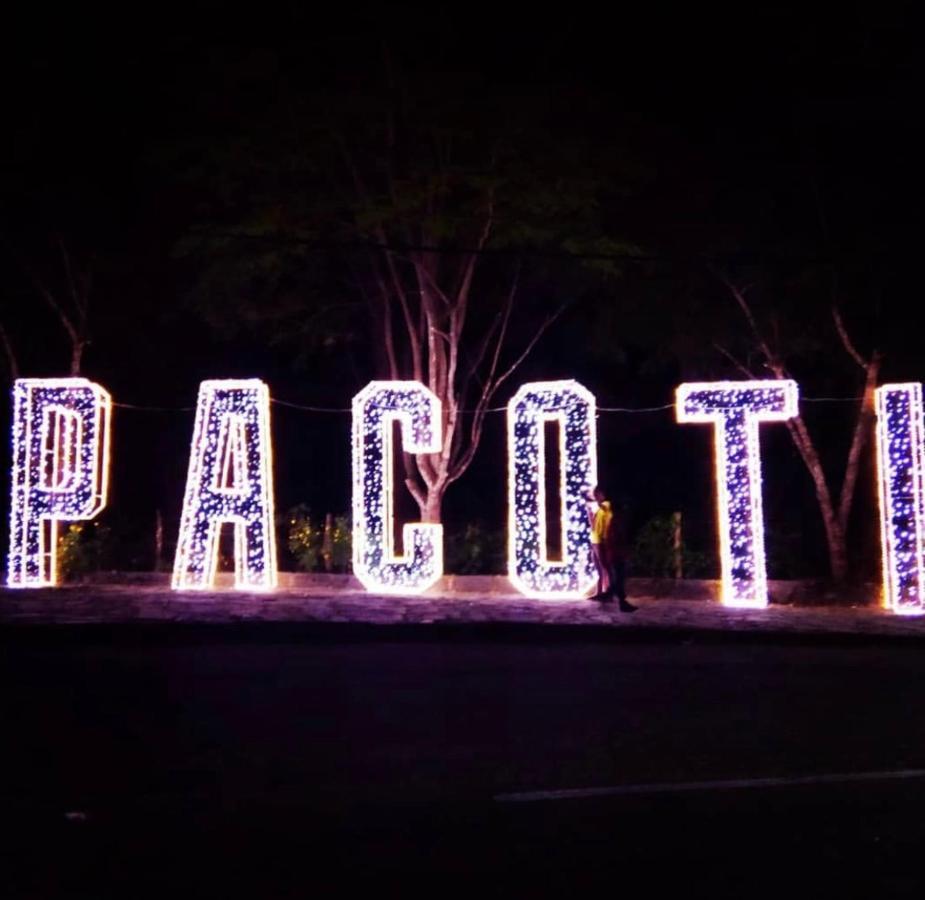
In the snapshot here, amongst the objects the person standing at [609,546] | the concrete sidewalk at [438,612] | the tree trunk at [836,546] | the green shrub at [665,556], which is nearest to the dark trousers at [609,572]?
the person standing at [609,546]

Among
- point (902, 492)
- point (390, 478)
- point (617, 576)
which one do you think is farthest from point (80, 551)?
point (902, 492)

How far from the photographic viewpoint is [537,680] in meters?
12.5

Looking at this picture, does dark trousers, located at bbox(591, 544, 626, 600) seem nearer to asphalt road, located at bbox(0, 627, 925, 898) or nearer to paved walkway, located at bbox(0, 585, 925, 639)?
paved walkway, located at bbox(0, 585, 925, 639)

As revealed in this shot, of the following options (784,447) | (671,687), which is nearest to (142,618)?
(671,687)

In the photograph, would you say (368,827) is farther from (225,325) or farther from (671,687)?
(225,325)

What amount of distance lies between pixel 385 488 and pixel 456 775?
1296cm

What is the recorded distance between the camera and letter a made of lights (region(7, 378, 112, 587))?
875 inches

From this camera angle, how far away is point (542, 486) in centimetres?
2091

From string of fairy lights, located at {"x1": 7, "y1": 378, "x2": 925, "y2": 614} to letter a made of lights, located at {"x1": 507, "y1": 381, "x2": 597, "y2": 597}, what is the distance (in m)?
Answer: 0.02

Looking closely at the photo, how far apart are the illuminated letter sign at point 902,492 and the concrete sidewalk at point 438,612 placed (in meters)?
0.50

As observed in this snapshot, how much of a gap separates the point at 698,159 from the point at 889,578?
24.3 ft

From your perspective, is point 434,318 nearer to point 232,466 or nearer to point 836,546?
point 232,466

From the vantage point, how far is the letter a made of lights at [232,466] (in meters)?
21.4

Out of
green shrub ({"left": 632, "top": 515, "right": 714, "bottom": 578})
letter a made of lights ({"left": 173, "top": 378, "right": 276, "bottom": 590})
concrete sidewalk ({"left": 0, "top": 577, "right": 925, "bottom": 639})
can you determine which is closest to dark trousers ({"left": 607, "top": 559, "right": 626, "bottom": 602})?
concrete sidewalk ({"left": 0, "top": 577, "right": 925, "bottom": 639})
